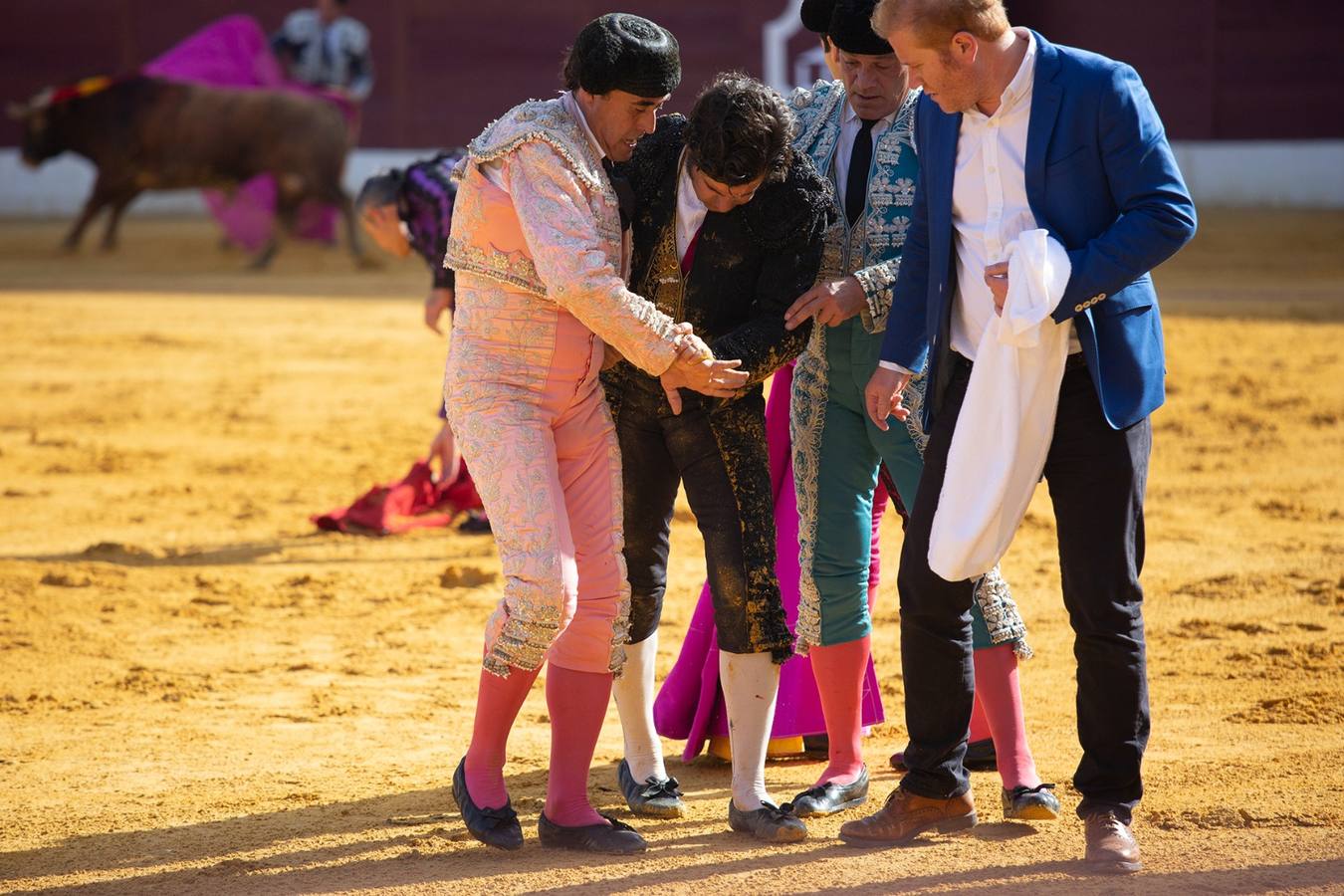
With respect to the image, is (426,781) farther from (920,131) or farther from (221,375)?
(221,375)

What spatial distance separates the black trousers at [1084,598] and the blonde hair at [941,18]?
59cm

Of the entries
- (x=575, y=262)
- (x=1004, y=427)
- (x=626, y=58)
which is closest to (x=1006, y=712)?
(x=1004, y=427)

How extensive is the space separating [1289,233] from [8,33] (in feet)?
40.1

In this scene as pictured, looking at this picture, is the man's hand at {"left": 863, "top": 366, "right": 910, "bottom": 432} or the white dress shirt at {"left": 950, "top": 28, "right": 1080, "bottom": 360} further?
the man's hand at {"left": 863, "top": 366, "right": 910, "bottom": 432}

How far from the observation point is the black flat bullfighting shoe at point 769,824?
318 centimetres

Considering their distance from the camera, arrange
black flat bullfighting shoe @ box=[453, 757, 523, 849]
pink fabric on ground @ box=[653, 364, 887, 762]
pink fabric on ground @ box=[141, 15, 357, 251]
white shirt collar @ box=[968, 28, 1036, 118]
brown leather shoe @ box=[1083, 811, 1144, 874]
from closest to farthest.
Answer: white shirt collar @ box=[968, 28, 1036, 118] < brown leather shoe @ box=[1083, 811, 1144, 874] < black flat bullfighting shoe @ box=[453, 757, 523, 849] < pink fabric on ground @ box=[653, 364, 887, 762] < pink fabric on ground @ box=[141, 15, 357, 251]

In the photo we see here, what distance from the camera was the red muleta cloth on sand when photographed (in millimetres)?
6281

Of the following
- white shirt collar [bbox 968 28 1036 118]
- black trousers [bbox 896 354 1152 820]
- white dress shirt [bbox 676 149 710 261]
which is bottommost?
black trousers [bbox 896 354 1152 820]

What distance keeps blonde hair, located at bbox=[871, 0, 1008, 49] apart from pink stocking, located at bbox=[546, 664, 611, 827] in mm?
1313

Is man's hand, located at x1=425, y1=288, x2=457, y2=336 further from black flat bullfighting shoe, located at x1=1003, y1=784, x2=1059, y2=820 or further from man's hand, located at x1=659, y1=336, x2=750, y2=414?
black flat bullfighting shoe, located at x1=1003, y1=784, x2=1059, y2=820

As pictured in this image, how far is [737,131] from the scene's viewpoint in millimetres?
2994

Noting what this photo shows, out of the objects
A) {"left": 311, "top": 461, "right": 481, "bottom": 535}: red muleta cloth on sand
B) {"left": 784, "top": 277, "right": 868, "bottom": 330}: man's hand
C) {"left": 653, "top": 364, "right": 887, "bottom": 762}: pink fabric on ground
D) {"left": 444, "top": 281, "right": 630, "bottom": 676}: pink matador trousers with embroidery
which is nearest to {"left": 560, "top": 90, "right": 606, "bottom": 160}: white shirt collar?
{"left": 444, "top": 281, "right": 630, "bottom": 676}: pink matador trousers with embroidery

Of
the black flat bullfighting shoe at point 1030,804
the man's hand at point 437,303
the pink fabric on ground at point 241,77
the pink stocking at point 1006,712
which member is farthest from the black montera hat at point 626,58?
the pink fabric on ground at point 241,77

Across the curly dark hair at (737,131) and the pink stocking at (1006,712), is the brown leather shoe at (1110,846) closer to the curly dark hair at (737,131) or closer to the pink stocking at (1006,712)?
the pink stocking at (1006,712)
